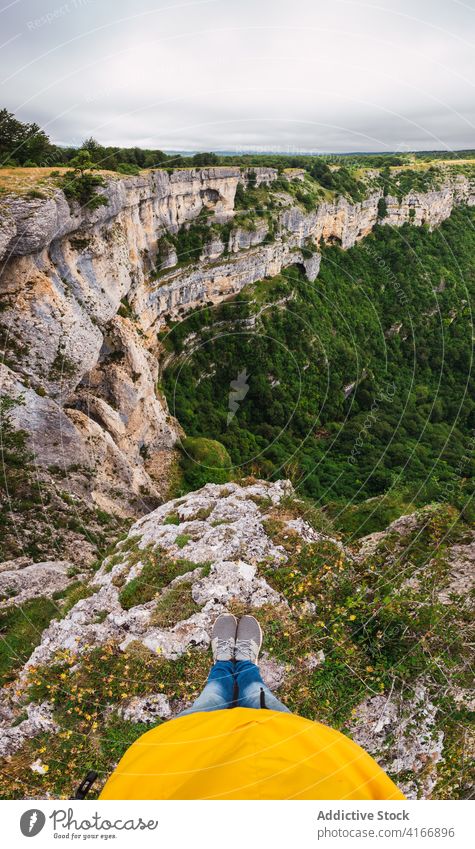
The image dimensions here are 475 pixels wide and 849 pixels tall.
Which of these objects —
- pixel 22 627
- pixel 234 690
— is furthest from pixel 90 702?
pixel 22 627

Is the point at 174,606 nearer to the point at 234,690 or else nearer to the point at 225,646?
the point at 225,646

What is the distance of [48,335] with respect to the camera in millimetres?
16969

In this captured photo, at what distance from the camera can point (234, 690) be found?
5793 millimetres

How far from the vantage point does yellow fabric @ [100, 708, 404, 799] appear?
3.18 metres

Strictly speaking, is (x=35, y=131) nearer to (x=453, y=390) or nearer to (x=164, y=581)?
(x=164, y=581)

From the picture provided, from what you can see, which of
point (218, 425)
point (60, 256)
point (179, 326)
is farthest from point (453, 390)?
point (60, 256)

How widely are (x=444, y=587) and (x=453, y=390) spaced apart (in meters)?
43.1

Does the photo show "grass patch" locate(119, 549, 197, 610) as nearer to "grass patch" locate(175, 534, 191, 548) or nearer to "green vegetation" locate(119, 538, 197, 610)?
"green vegetation" locate(119, 538, 197, 610)

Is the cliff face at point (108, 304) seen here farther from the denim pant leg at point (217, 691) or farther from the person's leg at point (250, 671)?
the denim pant leg at point (217, 691)

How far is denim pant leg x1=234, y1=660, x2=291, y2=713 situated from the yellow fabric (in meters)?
1.48

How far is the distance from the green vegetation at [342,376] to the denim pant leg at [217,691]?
62.3 feet

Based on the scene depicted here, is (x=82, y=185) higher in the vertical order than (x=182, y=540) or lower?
higher
